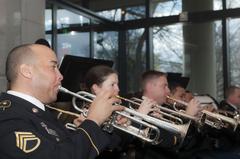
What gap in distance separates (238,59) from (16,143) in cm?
729

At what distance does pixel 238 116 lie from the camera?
5355mm

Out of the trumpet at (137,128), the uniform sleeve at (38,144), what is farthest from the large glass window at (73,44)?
the uniform sleeve at (38,144)

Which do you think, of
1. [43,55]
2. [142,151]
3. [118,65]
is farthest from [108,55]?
[43,55]

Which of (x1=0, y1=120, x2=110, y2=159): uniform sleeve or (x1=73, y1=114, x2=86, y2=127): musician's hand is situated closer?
(x1=0, y1=120, x2=110, y2=159): uniform sleeve

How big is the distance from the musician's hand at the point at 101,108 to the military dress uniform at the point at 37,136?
5cm

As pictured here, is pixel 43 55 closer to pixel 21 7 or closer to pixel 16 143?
pixel 16 143

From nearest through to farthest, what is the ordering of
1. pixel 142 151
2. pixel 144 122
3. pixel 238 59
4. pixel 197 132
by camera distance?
1. pixel 144 122
2. pixel 142 151
3. pixel 197 132
4. pixel 238 59

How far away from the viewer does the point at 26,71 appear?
2.28m

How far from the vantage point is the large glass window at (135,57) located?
9438mm

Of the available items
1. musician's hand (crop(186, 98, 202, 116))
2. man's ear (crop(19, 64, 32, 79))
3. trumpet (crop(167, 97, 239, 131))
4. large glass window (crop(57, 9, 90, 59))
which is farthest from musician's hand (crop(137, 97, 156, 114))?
large glass window (crop(57, 9, 90, 59))

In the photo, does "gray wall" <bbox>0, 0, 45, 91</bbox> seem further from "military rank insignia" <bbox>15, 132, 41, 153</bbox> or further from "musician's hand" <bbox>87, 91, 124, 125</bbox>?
"military rank insignia" <bbox>15, 132, 41, 153</bbox>

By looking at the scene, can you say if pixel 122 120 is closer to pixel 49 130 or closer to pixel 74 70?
pixel 74 70

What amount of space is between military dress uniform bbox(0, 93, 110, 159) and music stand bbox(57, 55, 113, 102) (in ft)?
4.68

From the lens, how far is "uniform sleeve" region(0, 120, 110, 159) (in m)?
1.98
